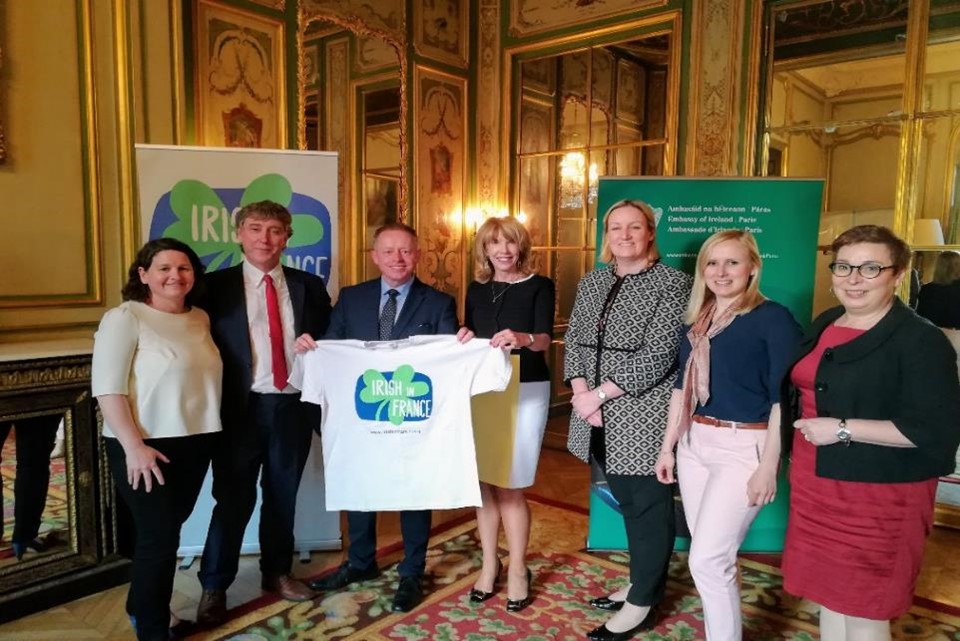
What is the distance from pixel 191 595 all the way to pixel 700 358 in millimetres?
2149

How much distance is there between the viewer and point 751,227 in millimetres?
2959

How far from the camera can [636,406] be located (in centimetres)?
215

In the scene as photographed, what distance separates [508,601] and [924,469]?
1514mm

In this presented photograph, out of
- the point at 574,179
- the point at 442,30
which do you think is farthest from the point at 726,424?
the point at 442,30

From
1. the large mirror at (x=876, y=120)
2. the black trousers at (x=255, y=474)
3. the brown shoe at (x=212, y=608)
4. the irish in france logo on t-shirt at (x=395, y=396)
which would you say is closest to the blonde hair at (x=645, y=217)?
the irish in france logo on t-shirt at (x=395, y=396)

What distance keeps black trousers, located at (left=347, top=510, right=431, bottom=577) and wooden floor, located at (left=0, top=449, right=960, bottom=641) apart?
1.10 feet

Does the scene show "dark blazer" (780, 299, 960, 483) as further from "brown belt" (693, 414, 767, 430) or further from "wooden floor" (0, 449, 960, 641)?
"wooden floor" (0, 449, 960, 641)

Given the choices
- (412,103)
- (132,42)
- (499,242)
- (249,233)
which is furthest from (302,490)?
(412,103)

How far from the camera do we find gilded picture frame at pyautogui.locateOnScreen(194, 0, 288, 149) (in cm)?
356

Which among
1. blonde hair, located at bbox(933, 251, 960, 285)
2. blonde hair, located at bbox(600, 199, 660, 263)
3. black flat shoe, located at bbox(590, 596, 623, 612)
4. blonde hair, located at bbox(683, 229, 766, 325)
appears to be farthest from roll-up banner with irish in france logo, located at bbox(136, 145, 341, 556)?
blonde hair, located at bbox(933, 251, 960, 285)

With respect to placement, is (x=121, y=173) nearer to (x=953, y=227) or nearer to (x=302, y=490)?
(x=302, y=490)

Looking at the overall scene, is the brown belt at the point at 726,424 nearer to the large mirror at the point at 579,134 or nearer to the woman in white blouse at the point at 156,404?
the woman in white blouse at the point at 156,404

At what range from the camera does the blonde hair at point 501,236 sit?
91.2 inches

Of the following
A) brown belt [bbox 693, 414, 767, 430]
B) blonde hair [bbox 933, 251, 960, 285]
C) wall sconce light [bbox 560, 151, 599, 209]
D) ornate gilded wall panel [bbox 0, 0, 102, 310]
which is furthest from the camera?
wall sconce light [bbox 560, 151, 599, 209]
